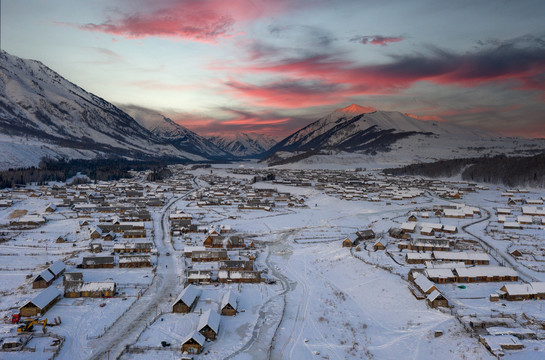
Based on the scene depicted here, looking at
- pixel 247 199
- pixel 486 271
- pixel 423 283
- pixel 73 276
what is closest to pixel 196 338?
pixel 73 276

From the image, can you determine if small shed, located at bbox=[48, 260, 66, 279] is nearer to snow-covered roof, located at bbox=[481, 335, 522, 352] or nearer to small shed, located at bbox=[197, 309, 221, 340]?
small shed, located at bbox=[197, 309, 221, 340]

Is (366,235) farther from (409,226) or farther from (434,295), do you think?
(434,295)

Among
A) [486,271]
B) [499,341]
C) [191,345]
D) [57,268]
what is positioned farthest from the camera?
[57,268]

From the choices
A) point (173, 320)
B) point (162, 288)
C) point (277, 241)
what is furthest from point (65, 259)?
point (277, 241)

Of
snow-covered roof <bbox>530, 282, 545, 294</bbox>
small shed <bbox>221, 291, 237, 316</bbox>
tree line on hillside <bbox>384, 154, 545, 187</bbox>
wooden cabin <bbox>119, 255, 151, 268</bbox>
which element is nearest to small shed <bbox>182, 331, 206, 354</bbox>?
small shed <bbox>221, 291, 237, 316</bbox>

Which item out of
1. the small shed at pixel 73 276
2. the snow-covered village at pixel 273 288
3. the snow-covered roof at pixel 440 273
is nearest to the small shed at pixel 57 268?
the snow-covered village at pixel 273 288

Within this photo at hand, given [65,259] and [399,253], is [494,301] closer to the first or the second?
[399,253]
